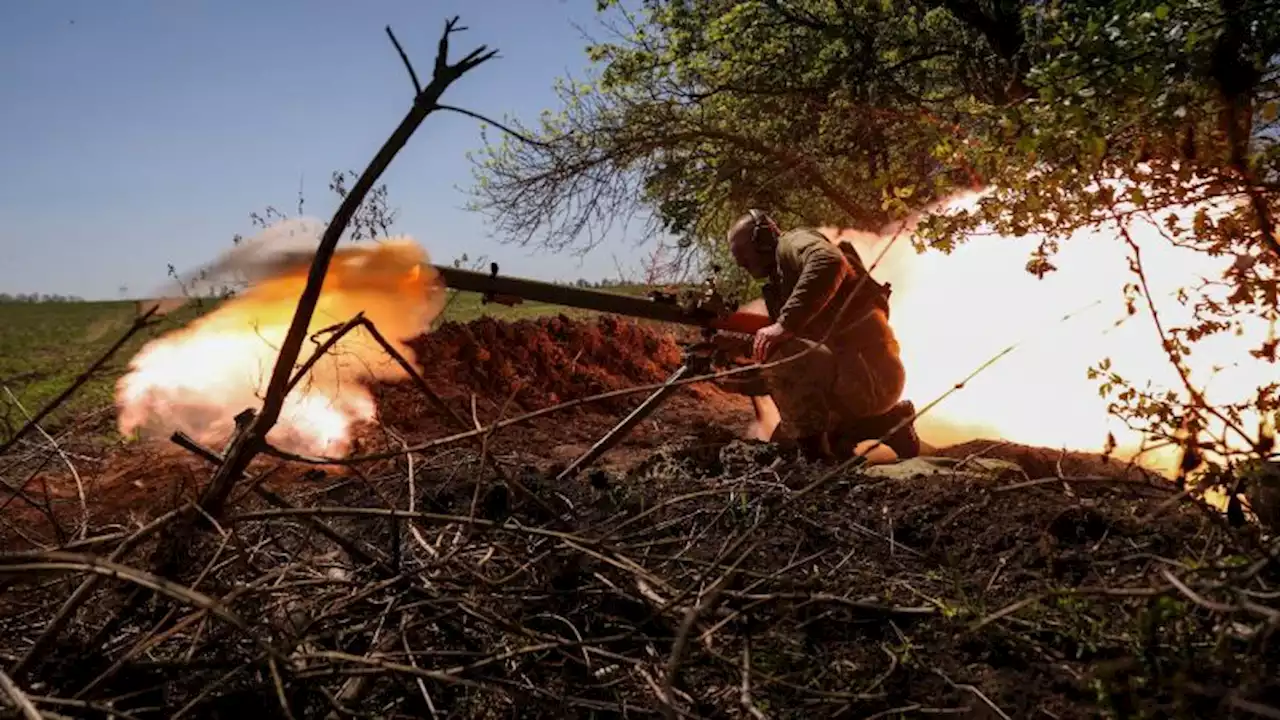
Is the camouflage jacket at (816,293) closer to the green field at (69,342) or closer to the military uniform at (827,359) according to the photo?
the military uniform at (827,359)

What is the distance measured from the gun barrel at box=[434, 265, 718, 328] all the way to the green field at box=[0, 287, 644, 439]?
0.70 feet

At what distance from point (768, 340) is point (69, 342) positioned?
22.1m

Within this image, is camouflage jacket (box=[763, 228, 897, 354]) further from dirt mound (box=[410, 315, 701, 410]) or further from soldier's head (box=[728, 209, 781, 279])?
dirt mound (box=[410, 315, 701, 410])

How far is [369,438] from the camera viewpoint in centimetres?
822

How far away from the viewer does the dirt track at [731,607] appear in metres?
2.39

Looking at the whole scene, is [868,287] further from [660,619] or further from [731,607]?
[660,619]

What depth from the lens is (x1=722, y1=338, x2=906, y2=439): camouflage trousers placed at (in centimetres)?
643

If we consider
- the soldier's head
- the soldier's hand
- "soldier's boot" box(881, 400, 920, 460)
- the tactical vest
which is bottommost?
"soldier's boot" box(881, 400, 920, 460)

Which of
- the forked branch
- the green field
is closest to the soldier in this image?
the green field

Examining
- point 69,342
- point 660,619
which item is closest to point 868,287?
point 660,619

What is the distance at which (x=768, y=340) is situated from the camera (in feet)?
19.6

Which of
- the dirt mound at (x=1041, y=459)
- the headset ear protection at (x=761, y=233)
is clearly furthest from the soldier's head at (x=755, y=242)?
the dirt mound at (x=1041, y=459)

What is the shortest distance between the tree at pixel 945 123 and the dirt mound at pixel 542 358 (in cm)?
232

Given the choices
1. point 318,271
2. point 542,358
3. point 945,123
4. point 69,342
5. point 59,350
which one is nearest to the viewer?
point 318,271
